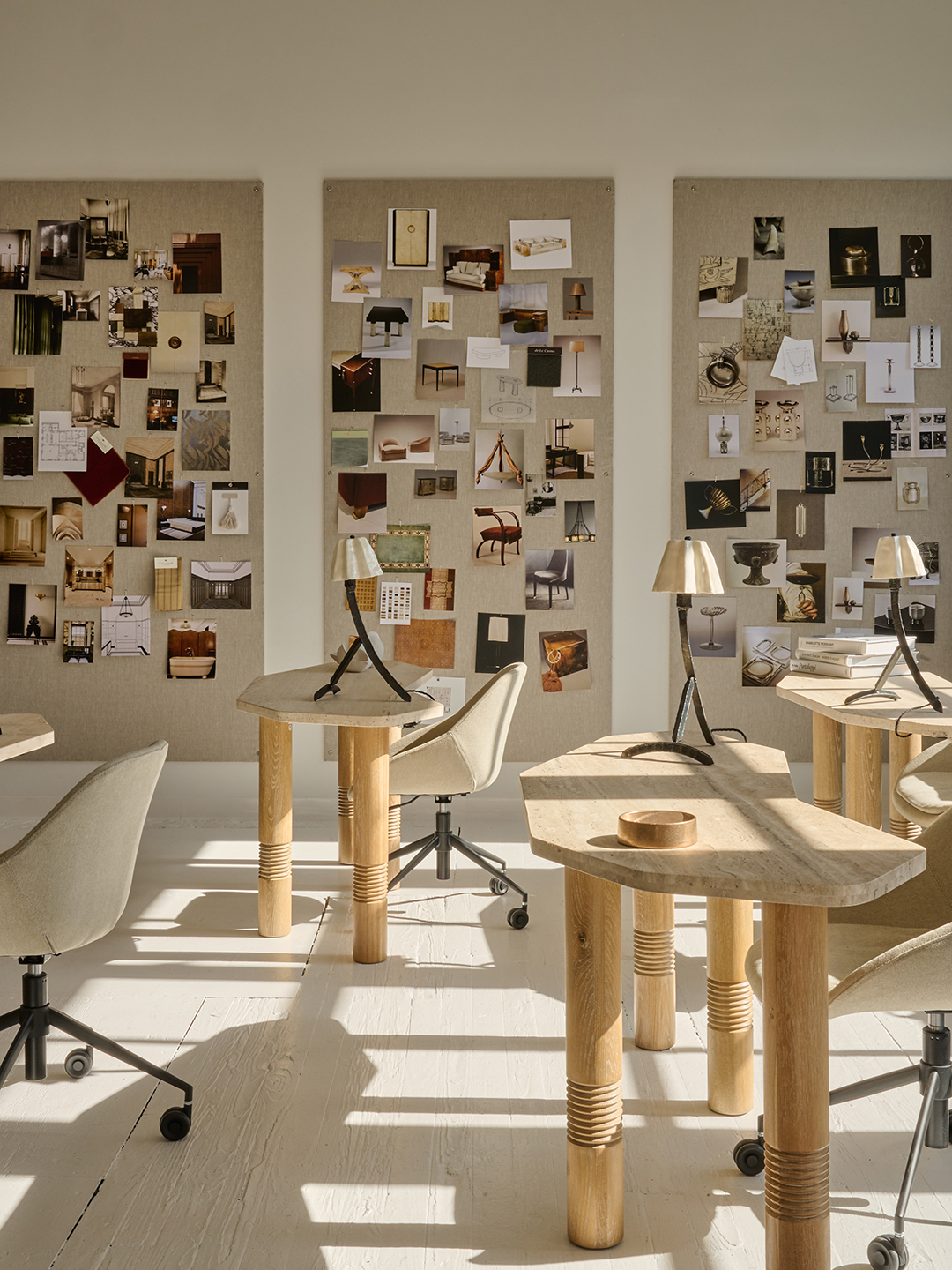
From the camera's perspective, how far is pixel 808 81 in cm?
443

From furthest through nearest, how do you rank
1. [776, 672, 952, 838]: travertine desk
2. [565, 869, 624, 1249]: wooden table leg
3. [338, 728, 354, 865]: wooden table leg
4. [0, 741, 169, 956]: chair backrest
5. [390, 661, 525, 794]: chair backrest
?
[338, 728, 354, 865]: wooden table leg < [390, 661, 525, 794]: chair backrest < [776, 672, 952, 838]: travertine desk < [0, 741, 169, 956]: chair backrest < [565, 869, 624, 1249]: wooden table leg

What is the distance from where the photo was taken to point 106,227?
4.54m

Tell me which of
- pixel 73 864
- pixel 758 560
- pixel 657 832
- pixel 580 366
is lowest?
pixel 73 864

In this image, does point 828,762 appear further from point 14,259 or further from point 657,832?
point 14,259

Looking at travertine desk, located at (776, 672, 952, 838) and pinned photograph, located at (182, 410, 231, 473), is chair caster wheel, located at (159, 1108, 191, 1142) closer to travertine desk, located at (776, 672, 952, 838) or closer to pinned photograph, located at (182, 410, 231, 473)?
travertine desk, located at (776, 672, 952, 838)

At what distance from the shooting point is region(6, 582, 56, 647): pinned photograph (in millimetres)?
4617

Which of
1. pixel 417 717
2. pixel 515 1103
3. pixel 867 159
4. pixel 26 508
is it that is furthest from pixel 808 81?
pixel 515 1103

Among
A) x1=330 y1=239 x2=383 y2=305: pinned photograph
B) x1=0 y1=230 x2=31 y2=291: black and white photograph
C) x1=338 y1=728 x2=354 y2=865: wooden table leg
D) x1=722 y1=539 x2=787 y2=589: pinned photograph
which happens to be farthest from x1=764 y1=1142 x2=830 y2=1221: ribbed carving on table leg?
x1=0 y1=230 x2=31 y2=291: black and white photograph

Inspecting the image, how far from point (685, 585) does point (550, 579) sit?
227 centimetres

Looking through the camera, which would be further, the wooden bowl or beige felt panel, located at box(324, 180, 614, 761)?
beige felt panel, located at box(324, 180, 614, 761)

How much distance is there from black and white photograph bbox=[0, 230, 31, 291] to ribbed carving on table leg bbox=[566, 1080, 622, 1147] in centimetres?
418

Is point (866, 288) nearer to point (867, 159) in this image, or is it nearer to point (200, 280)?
point (867, 159)

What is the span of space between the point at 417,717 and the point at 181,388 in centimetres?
230

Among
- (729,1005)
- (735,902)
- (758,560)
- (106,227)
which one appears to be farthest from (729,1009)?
(106,227)
